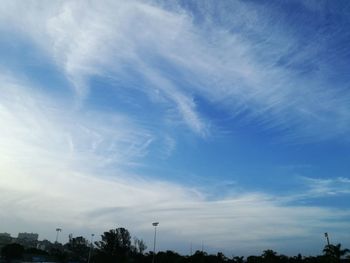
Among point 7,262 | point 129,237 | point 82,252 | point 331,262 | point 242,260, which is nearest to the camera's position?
point 331,262

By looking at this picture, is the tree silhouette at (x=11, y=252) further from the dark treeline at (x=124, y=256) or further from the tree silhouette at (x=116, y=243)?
the tree silhouette at (x=116, y=243)

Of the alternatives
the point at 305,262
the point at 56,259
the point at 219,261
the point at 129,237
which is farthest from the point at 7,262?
the point at 305,262

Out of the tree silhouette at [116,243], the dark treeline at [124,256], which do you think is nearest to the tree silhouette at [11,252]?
the dark treeline at [124,256]

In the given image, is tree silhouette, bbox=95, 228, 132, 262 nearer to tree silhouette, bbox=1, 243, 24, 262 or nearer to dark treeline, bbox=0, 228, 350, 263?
dark treeline, bbox=0, 228, 350, 263

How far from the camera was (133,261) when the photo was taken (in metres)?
111

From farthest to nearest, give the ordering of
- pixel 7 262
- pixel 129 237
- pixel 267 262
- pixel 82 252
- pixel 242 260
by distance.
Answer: pixel 82 252, pixel 129 237, pixel 242 260, pixel 7 262, pixel 267 262

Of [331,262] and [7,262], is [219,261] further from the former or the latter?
[7,262]

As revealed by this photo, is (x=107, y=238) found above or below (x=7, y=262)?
above

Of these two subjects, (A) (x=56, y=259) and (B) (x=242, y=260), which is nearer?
(B) (x=242, y=260)

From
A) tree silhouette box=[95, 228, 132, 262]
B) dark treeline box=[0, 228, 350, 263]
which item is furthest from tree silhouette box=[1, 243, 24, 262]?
tree silhouette box=[95, 228, 132, 262]

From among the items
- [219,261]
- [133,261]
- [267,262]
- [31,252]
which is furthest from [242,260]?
[31,252]

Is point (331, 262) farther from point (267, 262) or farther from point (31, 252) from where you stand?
point (31, 252)

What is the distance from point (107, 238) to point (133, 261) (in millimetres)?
10882

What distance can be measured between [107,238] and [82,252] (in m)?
52.5
